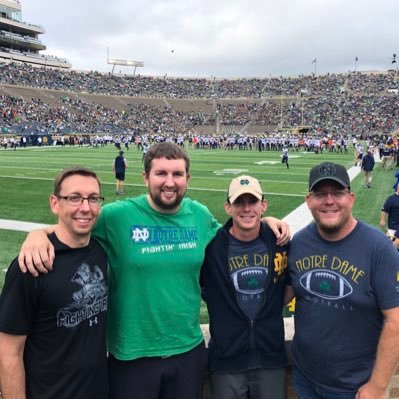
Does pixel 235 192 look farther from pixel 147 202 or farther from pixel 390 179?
pixel 390 179

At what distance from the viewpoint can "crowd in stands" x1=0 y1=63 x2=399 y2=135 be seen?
186 feet

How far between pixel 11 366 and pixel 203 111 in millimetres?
76546

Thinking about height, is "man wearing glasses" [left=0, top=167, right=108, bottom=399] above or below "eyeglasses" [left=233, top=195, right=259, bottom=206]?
below

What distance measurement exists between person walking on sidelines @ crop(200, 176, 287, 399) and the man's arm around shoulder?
1.06 m

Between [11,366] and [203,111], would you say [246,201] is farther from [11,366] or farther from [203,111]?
[203,111]

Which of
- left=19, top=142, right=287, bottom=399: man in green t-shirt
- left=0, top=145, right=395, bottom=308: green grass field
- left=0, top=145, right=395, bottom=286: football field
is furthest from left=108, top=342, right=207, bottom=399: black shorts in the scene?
left=0, top=145, right=395, bottom=308: green grass field

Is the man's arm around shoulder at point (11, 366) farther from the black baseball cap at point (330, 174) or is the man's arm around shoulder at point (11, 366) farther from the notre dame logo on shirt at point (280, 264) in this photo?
the black baseball cap at point (330, 174)

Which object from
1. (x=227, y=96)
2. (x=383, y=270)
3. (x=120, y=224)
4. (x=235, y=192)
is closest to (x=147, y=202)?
(x=120, y=224)

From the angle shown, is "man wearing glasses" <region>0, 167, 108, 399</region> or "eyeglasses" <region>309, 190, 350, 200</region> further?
"eyeglasses" <region>309, 190, 350, 200</region>

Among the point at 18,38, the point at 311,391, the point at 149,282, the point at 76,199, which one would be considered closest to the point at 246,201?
the point at 149,282

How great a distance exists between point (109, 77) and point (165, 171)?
84.0 m

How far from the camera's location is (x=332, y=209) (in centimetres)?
238

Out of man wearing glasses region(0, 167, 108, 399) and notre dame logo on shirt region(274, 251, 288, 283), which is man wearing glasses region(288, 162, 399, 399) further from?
man wearing glasses region(0, 167, 108, 399)

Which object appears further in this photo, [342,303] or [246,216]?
[246,216]
